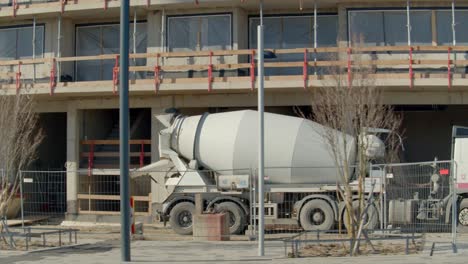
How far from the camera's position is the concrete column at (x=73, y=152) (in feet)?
91.9

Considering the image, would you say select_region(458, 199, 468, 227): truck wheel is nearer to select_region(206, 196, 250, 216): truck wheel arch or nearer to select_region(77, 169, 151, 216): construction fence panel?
select_region(206, 196, 250, 216): truck wheel arch

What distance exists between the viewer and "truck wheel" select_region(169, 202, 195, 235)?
22828 mm

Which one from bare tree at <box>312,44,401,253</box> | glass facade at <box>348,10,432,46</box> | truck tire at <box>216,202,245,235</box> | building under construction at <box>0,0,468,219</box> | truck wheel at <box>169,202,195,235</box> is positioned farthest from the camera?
glass facade at <box>348,10,432,46</box>

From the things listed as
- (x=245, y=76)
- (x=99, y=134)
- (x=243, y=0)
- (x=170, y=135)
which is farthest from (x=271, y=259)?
(x=99, y=134)

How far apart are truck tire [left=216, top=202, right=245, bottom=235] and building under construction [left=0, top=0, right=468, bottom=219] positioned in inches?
197

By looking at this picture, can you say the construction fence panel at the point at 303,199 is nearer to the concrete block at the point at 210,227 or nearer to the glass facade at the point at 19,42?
the concrete block at the point at 210,227

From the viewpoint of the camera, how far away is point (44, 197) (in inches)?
1061

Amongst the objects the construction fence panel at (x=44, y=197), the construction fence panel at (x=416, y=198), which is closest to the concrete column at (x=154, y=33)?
the construction fence panel at (x=44, y=197)

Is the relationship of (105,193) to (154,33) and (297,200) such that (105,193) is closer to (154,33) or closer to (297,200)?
(154,33)

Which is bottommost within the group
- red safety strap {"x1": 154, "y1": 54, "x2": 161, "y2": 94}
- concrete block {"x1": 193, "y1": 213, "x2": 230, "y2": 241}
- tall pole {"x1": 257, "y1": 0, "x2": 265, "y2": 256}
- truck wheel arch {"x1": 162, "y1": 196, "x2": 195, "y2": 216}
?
concrete block {"x1": 193, "y1": 213, "x2": 230, "y2": 241}

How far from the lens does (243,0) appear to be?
27.1 meters

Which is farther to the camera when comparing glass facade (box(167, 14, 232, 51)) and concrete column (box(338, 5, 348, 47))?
glass facade (box(167, 14, 232, 51))

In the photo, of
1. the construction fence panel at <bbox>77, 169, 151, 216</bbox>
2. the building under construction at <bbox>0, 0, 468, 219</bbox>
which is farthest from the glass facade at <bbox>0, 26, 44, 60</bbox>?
the construction fence panel at <bbox>77, 169, 151, 216</bbox>

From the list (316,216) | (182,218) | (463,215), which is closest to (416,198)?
(463,215)
